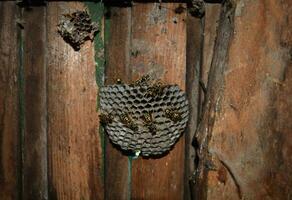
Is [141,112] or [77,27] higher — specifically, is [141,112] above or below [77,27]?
below

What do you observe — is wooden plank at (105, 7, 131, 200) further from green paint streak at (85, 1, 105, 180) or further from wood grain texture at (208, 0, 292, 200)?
wood grain texture at (208, 0, 292, 200)

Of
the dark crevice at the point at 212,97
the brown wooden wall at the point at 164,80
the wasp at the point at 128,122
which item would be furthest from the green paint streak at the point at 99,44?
the dark crevice at the point at 212,97

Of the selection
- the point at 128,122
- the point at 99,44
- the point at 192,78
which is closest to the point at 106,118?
the point at 128,122

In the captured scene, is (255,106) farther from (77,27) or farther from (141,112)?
(77,27)

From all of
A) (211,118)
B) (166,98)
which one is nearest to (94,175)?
(166,98)

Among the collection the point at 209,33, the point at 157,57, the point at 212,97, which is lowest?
the point at 212,97

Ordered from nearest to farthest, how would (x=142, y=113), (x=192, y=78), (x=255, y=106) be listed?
(x=255, y=106), (x=142, y=113), (x=192, y=78)
